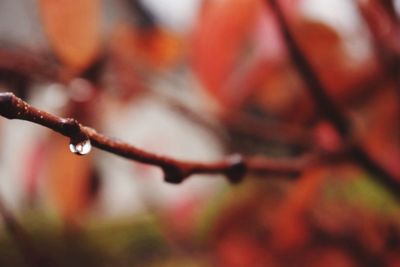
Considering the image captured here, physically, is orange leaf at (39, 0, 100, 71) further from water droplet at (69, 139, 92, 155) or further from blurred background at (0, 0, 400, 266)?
water droplet at (69, 139, 92, 155)

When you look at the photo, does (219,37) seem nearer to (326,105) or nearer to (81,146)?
(326,105)

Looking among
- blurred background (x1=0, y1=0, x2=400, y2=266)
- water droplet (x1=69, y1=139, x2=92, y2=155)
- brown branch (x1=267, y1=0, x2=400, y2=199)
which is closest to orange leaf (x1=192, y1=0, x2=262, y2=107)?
blurred background (x1=0, y1=0, x2=400, y2=266)

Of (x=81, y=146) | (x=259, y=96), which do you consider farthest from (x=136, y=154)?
(x=259, y=96)

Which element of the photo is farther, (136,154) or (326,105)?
(326,105)

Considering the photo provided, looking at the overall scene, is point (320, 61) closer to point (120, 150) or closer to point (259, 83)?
point (259, 83)

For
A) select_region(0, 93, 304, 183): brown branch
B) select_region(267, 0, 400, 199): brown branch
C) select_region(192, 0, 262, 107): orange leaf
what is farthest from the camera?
select_region(192, 0, 262, 107): orange leaf

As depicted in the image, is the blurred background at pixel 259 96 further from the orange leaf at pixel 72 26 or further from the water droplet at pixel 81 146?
the water droplet at pixel 81 146
